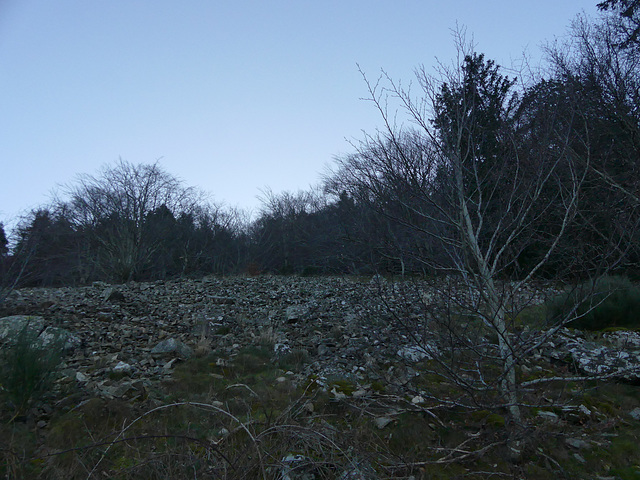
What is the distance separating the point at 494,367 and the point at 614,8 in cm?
1389

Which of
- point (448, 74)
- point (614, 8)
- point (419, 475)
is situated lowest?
point (419, 475)

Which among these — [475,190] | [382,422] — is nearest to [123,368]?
[382,422]

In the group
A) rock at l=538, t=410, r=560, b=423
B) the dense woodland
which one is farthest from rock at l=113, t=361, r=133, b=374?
rock at l=538, t=410, r=560, b=423

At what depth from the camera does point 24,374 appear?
3199 millimetres

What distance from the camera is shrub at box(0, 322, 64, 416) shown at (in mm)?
3148

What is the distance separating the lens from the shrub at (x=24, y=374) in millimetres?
3148

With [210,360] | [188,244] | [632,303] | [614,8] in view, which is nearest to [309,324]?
[210,360]

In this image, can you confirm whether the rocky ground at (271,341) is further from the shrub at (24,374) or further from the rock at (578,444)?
the shrub at (24,374)

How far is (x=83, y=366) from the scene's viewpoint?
14.4 feet

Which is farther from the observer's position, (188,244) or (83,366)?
(188,244)

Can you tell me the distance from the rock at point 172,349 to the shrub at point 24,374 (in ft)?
5.12

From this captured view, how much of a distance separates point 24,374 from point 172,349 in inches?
73.6

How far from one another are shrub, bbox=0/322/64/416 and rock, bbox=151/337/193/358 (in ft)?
5.12

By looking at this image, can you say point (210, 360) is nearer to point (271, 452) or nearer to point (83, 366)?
point (83, 366)
